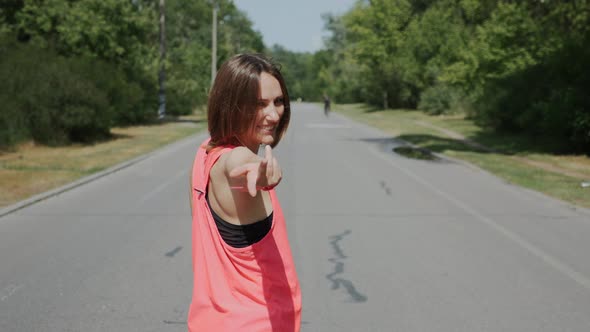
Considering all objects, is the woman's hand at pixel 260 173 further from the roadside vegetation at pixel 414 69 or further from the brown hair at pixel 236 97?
the roadside vegetation at pixel 414 69

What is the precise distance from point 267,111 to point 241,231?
355 millimetres

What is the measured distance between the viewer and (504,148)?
2277 centimetres

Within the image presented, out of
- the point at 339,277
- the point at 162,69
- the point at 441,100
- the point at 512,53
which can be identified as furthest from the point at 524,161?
the point at 441,100

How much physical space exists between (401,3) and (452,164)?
1149 centimetres

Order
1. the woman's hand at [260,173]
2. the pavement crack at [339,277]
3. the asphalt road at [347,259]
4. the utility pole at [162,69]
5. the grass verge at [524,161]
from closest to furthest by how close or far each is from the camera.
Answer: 1. the woman's hand at [260,173]
2. the asphalt road at [347,259]
3. the pavement crack at [339,277]
4. the grass verge at [524,161]
5. the utility pole at [162,69]

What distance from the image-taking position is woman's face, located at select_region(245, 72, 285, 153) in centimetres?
184

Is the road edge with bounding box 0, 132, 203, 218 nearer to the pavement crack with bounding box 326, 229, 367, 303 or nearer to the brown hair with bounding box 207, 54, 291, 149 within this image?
the pavement crack with bounding box 326, 229, 367, 303

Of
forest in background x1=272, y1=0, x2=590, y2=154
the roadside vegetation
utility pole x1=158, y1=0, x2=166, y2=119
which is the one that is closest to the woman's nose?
the roadside vegetation

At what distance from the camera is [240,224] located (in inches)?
72.9

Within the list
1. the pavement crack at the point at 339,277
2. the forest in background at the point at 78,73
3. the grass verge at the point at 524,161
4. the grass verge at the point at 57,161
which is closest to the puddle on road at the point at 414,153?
the grass verge at the point at 524,161

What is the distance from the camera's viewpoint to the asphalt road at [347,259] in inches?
197

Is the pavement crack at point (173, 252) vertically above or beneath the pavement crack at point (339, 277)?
beneath

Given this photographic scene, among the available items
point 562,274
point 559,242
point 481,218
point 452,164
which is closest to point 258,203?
point 562,274

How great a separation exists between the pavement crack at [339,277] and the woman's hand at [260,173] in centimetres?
401
